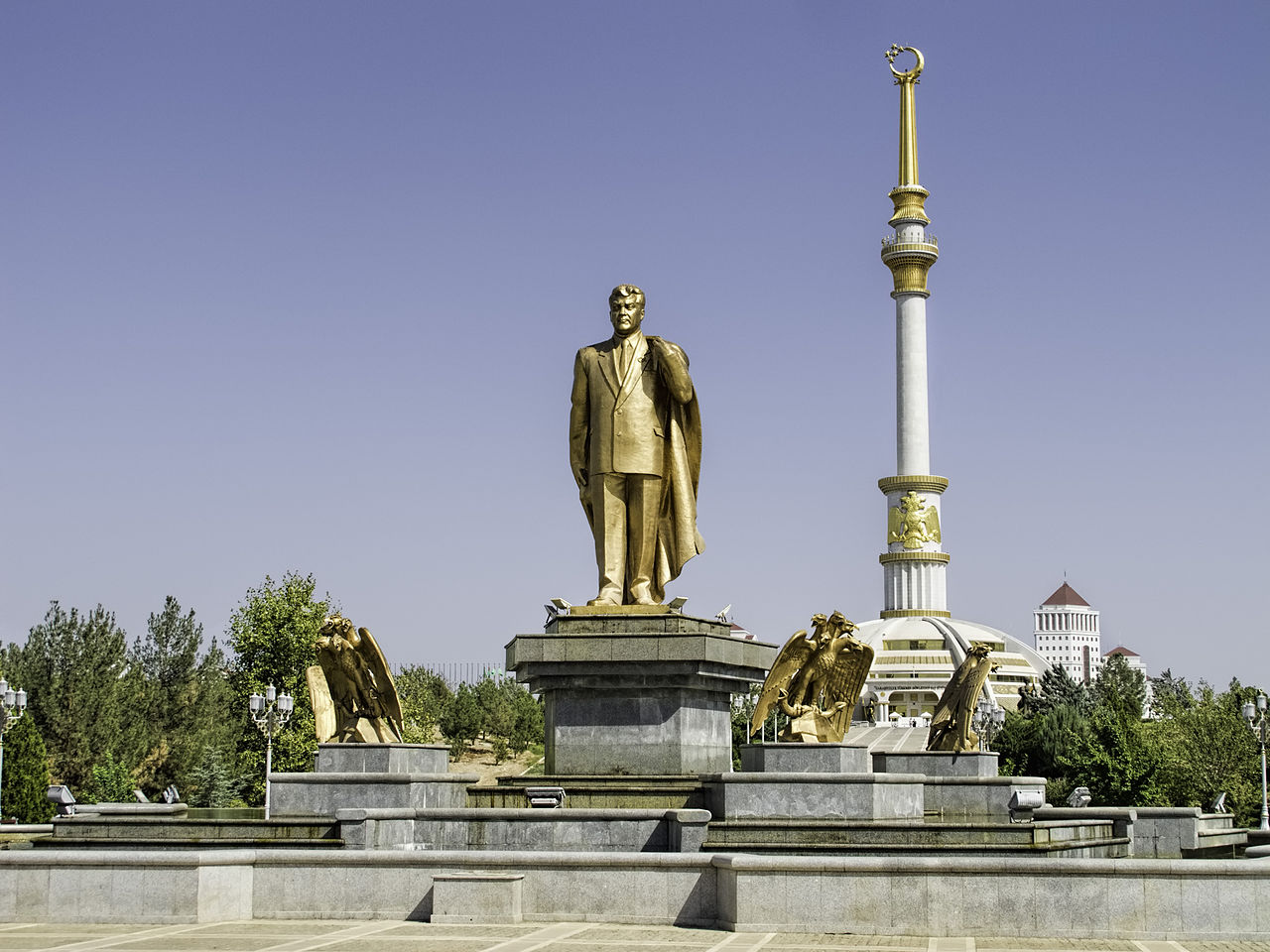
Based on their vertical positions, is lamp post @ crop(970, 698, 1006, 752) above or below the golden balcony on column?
below

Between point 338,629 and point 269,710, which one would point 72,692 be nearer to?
point 269,710

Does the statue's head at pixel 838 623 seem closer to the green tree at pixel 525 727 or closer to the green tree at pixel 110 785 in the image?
the green tree at pixel 110 785

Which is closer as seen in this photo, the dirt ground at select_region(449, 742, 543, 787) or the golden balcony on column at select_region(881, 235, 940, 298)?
the dirt ground at select_region(449, 742, 543, 787)

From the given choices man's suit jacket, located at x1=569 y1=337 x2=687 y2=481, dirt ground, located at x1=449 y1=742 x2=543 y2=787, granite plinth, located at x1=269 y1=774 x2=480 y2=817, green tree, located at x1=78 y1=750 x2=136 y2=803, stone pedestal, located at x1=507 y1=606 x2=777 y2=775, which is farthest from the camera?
dirt ground, located at x1=449 y1=742 x2=543 y2=787

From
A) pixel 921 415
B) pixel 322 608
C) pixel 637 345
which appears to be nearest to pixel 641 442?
pixel 637 345

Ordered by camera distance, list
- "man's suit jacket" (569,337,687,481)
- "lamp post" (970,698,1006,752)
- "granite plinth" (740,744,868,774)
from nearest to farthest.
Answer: "granite plinth" (740,744,868,774) → "man's suit jacket" (569,337,687,481) → "lamp post" (970,698,1006,752)

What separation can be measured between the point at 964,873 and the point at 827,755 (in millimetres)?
2815

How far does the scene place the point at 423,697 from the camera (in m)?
75.2

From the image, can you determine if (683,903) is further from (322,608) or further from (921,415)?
(921,415)

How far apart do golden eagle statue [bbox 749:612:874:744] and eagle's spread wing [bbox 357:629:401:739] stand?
12.3ft

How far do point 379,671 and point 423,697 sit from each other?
2341 inches

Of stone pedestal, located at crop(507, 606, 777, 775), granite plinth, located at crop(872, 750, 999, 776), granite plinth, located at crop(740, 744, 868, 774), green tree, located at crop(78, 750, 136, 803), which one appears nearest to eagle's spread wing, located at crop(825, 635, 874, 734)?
granite plinth, located at crop(740, 744, 868, 774)

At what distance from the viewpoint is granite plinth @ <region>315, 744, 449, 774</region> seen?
16.2m

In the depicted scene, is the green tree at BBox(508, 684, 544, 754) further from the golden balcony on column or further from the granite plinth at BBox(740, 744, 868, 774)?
the granite plinth at BBox(740, 744, 868, 774)
